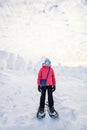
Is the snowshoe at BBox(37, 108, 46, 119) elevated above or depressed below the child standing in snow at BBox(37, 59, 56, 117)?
below

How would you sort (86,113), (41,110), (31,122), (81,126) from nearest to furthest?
(81,126), (31,122), (41,110), (86,113)

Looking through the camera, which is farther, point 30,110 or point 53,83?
point 30,110

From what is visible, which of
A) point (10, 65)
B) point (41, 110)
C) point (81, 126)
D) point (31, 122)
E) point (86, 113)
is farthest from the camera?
point (10, 65)

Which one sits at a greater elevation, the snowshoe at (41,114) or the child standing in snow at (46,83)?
the child standing in snow at (46,83)

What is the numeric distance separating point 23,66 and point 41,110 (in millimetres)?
135610

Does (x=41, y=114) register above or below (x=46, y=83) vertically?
below

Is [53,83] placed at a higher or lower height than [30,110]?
higher

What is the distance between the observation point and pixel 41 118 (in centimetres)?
706

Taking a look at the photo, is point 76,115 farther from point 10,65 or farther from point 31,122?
point 10,65

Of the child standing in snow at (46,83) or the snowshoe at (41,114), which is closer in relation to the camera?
the snowshoe at (41,114)

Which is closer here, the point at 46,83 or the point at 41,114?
the point at 41,114

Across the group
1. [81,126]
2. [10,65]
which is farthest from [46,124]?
[10,65]

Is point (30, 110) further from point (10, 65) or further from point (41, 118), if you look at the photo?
point (10, 65)

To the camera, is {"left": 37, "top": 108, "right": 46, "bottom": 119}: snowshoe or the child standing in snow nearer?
{"left": 37, "top": 108, "right": 46, "bottom": 119}: snowshoe
